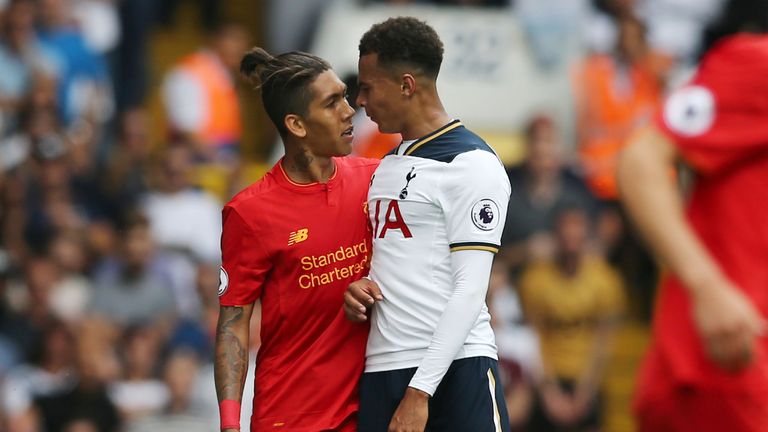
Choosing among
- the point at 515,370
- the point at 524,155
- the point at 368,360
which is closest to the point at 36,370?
the point at 515,370

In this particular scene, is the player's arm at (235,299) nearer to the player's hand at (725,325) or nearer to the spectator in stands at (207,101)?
the player's hand at (725,325)

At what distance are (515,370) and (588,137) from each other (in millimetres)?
2942

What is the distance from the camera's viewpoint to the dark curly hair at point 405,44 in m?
4.73

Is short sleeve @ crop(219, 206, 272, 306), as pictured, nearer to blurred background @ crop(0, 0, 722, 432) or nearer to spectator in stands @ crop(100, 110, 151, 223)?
blurred background @ crop(0, 0, 722, 432)

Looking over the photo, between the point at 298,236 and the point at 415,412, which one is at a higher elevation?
the point at 298,236

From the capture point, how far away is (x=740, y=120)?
3.84 metres

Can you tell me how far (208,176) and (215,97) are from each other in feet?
2.36


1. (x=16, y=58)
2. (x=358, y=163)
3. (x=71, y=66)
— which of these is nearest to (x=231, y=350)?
(x=358, y=163)

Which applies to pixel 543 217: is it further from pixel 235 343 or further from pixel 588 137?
pixel 235 343

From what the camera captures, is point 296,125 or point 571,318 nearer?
point 296,125

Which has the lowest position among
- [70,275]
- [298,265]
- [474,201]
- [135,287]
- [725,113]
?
[135,287]

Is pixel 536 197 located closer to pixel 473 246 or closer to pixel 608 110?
pixel 608 110

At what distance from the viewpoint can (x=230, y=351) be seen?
200 inches

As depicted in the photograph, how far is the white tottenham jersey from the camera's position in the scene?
182 inches
